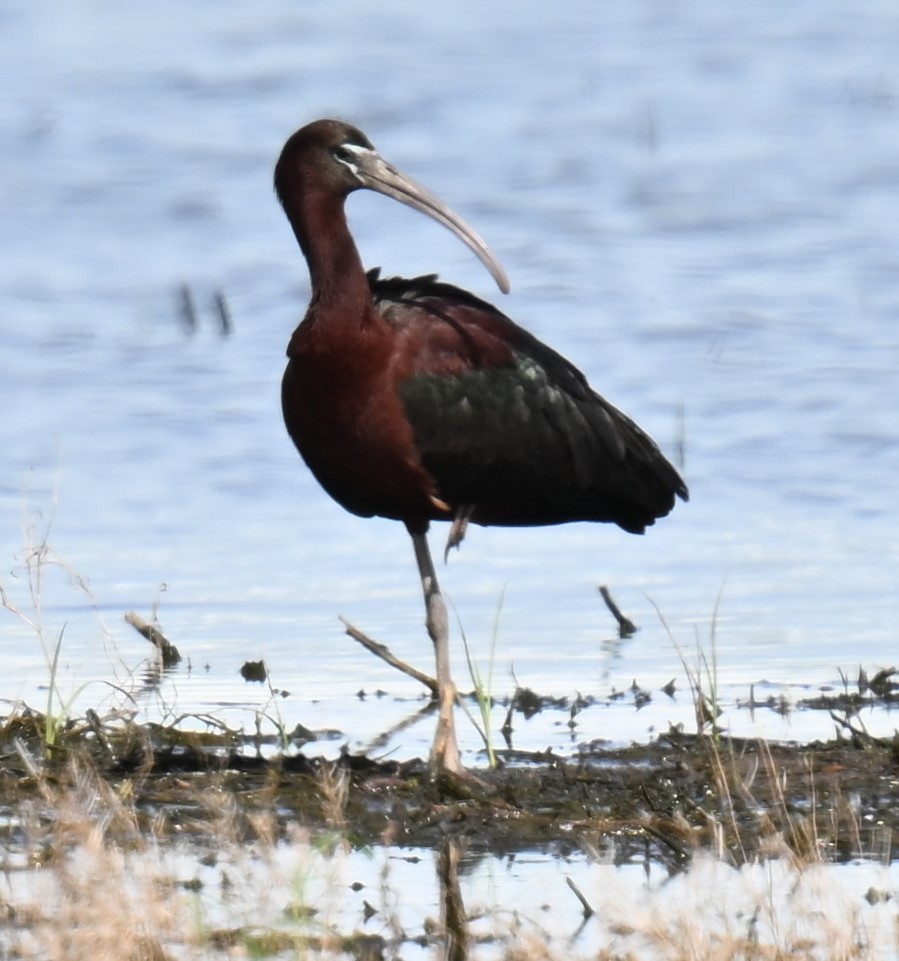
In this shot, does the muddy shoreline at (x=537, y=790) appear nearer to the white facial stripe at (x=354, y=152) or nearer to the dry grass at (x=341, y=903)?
the dry grass at (x=341, y=903)

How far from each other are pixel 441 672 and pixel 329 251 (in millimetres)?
1269

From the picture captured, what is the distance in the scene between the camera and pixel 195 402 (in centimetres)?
1449

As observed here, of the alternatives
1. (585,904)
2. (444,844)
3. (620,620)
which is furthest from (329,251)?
(585,904)

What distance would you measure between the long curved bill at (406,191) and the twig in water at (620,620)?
57.8 inches

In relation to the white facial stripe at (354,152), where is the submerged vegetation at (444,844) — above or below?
below

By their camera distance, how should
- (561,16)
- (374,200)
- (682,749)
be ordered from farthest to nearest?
(561,16) < (374,200) < (682,749)

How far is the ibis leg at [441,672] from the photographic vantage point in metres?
7.46

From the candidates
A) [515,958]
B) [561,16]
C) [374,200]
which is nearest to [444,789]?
[515,958]

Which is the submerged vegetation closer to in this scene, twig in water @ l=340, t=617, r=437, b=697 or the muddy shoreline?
the muddy shoreline

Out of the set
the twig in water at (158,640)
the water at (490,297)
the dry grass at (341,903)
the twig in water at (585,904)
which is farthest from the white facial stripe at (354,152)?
the twig in water at (585,904)

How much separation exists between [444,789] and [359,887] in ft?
2.95

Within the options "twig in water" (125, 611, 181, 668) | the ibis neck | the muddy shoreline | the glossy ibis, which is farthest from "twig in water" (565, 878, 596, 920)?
"twig in water" (125, 611, 181, 668)

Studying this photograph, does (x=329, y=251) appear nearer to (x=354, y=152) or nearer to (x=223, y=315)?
(x=354, y=152)

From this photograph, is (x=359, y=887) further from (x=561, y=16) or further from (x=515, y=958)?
(x=561, y=16)
